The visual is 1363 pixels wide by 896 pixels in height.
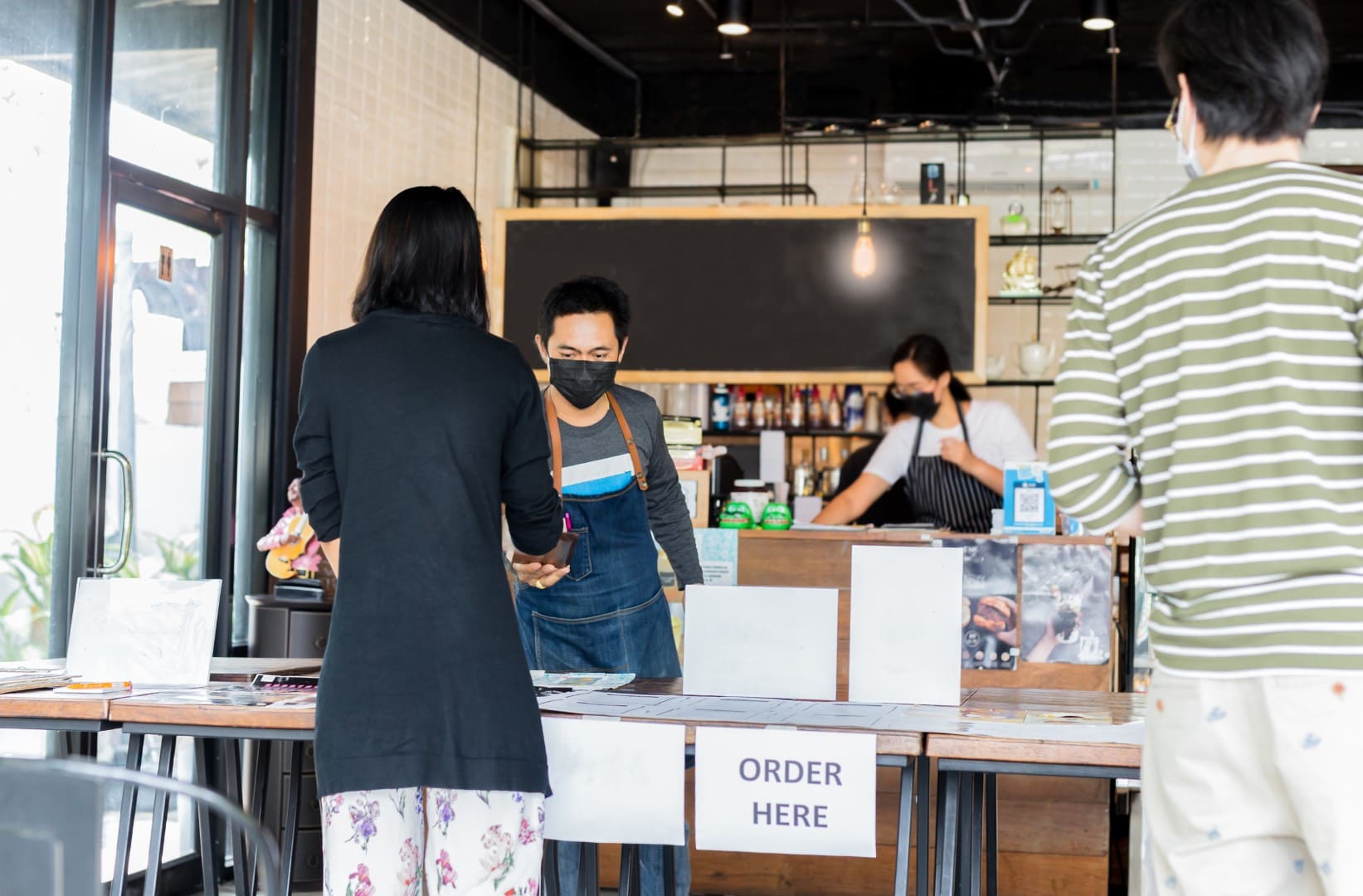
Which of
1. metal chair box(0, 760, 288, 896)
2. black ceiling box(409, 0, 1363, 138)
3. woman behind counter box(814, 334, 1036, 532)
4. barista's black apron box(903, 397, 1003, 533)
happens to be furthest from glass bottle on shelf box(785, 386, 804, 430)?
metal chair box(0, 760, 288, 896)

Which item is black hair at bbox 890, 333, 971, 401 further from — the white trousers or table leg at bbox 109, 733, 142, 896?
the white trousers

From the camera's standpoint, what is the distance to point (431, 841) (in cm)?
220

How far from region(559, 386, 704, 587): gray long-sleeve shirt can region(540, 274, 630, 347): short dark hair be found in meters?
0.17

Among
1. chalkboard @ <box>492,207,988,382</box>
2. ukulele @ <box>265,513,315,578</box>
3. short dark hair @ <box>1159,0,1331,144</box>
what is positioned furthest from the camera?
chalkboard @ <box>492,207,988,382</box>

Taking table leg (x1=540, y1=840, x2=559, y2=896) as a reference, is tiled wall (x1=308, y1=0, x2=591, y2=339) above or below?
above

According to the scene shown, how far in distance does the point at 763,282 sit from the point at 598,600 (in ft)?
10.8

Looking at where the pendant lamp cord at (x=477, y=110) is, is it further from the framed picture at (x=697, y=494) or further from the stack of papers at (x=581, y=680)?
the stack of papers at (x=581, y=680)

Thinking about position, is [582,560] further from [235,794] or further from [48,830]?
[48,830]

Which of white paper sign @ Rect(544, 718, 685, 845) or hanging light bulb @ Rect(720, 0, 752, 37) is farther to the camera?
hanging light bulb @ Rect(720, 0, 752, 37)

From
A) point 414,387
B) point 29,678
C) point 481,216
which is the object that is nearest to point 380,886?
point 414,387

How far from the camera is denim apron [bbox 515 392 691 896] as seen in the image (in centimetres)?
319

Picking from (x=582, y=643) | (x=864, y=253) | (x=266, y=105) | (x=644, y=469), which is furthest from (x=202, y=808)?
(x=864, y=253)

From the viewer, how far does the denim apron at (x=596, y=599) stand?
319cm

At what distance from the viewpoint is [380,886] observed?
2.15m
